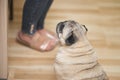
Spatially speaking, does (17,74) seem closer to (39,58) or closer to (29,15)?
(39,58)

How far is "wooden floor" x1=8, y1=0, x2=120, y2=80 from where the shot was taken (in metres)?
1.71

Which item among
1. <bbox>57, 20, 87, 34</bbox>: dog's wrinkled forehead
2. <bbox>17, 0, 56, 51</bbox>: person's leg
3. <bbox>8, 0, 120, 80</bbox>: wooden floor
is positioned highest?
<bbox>57, 20, 87, 34</bbox>: dog's wrinkled forehead

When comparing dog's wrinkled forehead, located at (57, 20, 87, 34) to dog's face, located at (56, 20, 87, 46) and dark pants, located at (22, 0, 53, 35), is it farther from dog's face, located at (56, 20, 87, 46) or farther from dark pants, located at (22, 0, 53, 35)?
dark pants, located at (22, 0, 53, 35)

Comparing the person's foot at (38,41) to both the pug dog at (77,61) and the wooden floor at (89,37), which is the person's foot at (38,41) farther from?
the pug dog at (77,61)

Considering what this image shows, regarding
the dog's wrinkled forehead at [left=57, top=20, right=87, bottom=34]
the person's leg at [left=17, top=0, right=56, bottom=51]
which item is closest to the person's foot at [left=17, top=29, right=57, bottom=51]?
the person's leg at [left=17, top=0, right=56, bottom=51]

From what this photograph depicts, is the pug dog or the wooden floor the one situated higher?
the pug dog

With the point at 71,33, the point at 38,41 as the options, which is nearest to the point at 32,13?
the point at 38,41

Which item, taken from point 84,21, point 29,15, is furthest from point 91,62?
point 84,21

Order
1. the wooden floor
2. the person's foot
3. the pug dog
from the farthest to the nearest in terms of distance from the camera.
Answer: the person's foot → the wooden floor → the pug dog

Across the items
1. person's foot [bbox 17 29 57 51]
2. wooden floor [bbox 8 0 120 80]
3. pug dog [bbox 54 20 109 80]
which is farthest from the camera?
person's foot [bbox 17 29 57 51]

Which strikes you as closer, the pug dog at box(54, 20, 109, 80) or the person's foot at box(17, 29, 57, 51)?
the pug dog at box(54, 20, 109, 80)

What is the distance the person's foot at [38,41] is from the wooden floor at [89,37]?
36mm

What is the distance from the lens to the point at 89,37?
2.05 m

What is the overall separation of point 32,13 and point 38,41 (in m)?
0.23
